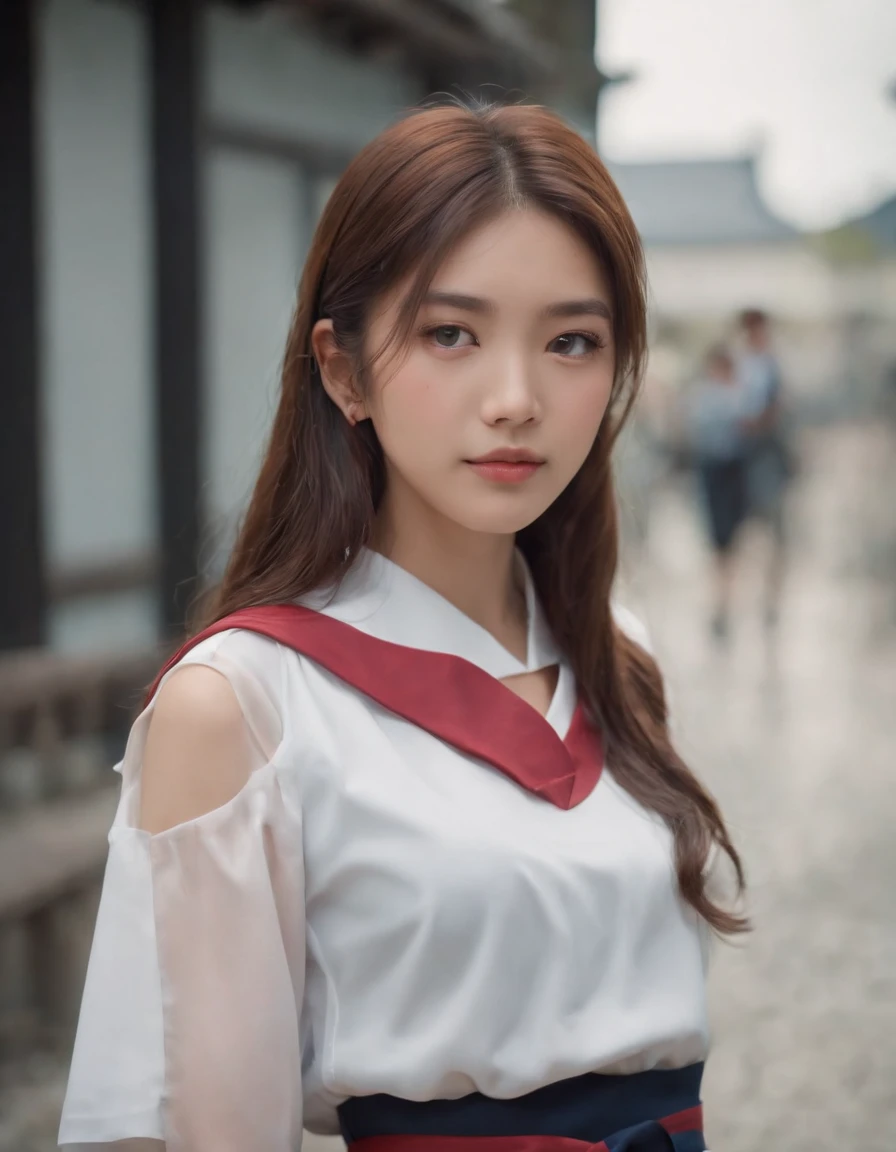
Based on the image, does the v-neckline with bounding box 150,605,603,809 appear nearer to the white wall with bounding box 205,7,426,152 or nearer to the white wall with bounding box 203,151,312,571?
the white wall with bounding box 203,151,312,571

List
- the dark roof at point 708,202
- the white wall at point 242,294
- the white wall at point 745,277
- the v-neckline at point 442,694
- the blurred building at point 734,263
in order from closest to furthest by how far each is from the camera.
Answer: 1. the v-neckline at point 442,694
2. the white wall at point 242,294
3. the blurred building at point 734,263
4. the white wall at point 745,277
5. the dark roof at point 708,202

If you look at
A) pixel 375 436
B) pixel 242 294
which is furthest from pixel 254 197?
pixel 375 436

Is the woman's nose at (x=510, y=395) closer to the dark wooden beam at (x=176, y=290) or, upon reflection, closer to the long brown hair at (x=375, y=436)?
the long brown hair at (x=375, y=436)

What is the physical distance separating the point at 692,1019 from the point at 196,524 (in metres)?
3.99

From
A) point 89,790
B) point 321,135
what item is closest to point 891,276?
point 321,135

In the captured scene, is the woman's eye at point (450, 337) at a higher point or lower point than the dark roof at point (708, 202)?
lower

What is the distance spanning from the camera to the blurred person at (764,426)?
26.7 ft

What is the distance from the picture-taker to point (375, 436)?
1.54 m

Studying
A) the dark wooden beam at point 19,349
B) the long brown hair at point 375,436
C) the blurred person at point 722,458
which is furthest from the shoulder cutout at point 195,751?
the blurred person at point 722,458

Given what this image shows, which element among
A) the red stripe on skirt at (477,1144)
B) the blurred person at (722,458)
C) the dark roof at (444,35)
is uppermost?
the dark roof at (444,35)

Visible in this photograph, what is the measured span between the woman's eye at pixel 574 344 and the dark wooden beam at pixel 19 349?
127 inches

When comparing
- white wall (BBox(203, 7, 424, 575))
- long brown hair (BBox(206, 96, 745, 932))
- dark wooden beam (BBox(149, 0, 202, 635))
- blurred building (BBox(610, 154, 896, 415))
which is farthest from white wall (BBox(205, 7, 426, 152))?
blurred building (BBox(610, 154, 896, 415))

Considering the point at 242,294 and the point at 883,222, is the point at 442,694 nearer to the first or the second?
the point at 242,294

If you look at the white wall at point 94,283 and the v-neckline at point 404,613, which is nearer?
the v-neckline at point 404,613
